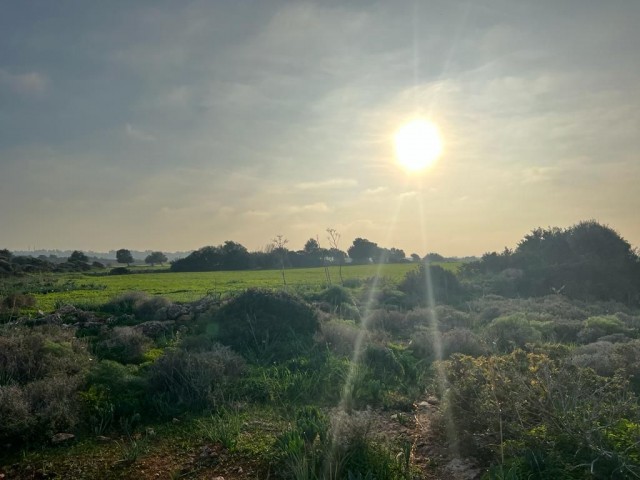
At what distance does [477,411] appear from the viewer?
19.5 ft

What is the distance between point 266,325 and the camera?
1238 centimetres

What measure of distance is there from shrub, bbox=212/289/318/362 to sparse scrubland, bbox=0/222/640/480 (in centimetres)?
5

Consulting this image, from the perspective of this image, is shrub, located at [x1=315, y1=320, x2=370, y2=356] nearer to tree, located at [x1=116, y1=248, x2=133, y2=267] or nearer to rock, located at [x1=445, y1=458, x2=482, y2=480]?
rock, located at [x1=445, y1=458, x2=482, y2=480]

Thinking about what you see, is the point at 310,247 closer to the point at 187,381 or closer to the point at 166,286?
the point at 166,286

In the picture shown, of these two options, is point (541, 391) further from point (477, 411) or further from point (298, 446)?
point (298, 446)

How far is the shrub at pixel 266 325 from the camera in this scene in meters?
11.0

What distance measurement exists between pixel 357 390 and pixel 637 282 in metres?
26.6

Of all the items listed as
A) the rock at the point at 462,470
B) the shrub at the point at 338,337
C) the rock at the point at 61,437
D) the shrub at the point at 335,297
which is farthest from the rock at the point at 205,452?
the shrub at the point at 335,297

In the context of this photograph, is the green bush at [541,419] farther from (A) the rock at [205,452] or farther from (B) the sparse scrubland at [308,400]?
(A) the rock at [205,452]

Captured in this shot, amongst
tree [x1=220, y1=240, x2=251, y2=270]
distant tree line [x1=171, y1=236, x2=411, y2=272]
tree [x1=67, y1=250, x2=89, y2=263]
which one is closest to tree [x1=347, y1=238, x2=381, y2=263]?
distant tree line [x1=171, y1=236, x2=411, y2=272]

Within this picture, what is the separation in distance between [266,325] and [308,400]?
15.3 ft

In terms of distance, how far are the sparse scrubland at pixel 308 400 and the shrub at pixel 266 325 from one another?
0.05 metres

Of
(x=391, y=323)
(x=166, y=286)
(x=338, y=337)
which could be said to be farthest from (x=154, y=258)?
(x=338, y=337)

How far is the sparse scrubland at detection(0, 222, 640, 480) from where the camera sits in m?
4.92
